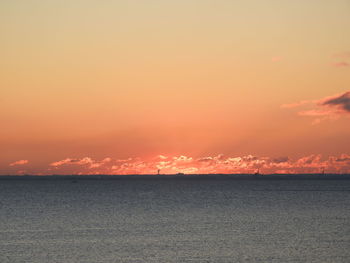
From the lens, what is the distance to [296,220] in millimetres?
91750

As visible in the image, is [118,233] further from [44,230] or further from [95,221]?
[95,221]

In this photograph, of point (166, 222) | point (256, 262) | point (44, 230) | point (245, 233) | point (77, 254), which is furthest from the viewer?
point (166, 222)

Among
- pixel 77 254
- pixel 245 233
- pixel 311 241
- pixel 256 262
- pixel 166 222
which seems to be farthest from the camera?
pixel 166 222

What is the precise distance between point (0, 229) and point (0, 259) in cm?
2726

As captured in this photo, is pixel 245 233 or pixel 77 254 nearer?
pixel 77 254

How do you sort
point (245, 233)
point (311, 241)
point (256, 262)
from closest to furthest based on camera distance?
point (256, 262) < point (311, 241) < point (245, 233)

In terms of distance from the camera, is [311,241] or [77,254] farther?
[311,241]

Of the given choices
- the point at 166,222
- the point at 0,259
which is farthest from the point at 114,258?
the point at 166,222

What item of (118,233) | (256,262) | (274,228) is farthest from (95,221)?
(256,262)

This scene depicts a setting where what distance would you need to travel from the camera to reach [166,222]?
292 ft

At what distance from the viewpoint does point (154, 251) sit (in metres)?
57.5

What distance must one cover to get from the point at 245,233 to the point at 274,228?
8.11 m

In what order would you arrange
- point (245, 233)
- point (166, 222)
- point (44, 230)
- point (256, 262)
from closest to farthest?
point (256, 262)
point (245, 233)
point (44, 230)
point (166, 222)

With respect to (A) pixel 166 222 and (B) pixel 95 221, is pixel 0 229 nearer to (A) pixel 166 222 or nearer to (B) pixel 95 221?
(B) pixel 95 221
